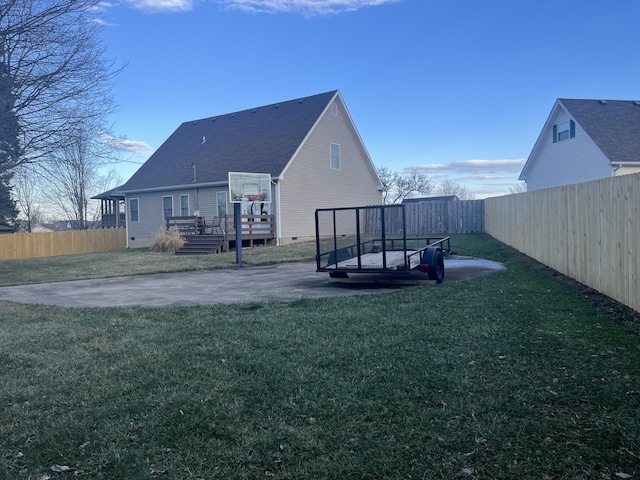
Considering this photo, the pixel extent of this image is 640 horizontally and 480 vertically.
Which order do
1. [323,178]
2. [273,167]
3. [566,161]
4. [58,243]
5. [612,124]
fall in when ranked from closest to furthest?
[273,167], [612,124], [566,161], [323,178], [58,243]

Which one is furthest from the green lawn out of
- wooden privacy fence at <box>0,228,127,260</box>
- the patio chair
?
wooden privacy fence at <box>0,228,127,260</box>

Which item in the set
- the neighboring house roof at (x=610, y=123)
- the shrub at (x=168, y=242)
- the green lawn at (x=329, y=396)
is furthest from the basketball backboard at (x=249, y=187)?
the neighboring house roof at (x=610, y=123)

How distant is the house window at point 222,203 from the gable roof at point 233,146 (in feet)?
2.58

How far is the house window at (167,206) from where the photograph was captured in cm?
2705

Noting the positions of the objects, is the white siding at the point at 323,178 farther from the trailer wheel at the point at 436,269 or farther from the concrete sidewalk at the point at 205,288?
the trailer wheel at the point at 436,269

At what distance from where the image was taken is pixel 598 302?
7352 mm

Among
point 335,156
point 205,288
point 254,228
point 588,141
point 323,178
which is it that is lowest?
point 205,288

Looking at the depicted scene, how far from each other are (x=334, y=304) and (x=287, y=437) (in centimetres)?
455

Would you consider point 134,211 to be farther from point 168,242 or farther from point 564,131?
point 564,131

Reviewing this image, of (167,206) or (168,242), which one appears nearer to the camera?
(168,242)

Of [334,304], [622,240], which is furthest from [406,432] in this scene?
[622,240]

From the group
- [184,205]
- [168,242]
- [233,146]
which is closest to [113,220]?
[184,205]

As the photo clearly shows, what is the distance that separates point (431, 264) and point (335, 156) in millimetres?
17683

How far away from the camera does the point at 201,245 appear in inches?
818
